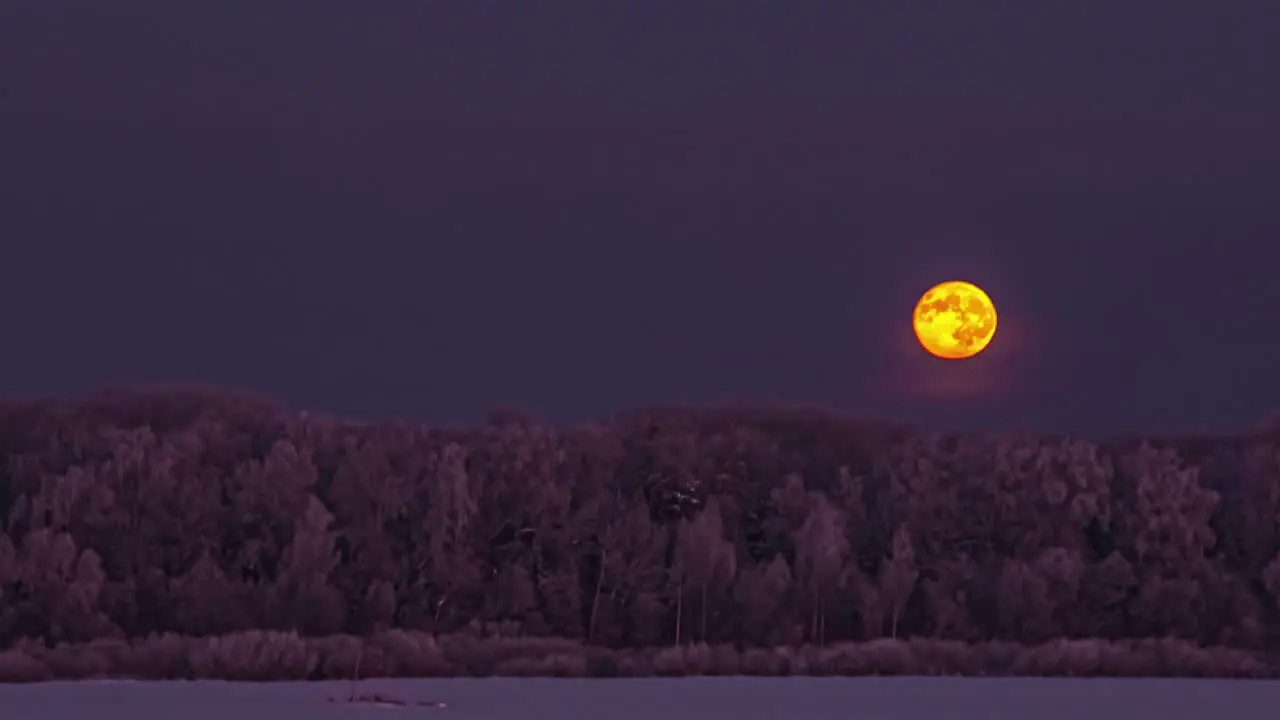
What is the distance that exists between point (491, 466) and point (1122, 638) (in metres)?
8.79

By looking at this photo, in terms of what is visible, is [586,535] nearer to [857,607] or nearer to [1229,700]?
[857,607]

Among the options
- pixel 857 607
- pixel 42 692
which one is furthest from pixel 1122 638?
pixel 42 692

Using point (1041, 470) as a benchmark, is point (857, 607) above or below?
below

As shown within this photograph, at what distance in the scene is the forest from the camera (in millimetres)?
25047

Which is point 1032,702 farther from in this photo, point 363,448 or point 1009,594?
point 363,448

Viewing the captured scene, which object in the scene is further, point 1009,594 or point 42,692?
point 1009,594

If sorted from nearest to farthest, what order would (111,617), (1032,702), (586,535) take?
(1032,702) < (111,617) < (586,535)

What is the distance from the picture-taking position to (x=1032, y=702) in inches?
623

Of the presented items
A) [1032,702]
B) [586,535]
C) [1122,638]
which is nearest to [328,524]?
[586,535]

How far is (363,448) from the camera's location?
1060 inches

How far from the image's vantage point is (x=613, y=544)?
2628cm

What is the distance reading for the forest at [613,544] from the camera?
25.0m

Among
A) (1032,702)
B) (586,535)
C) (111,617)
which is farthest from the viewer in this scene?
(586,535)

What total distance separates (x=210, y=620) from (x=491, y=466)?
4.37m
